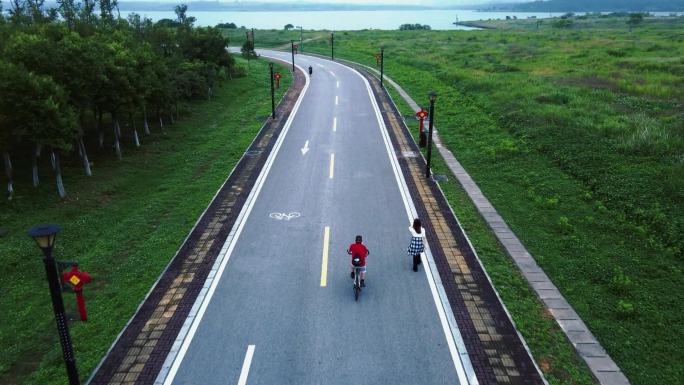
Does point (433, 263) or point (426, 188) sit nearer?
point (433, 263)

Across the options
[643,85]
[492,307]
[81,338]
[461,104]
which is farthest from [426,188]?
[643,85]

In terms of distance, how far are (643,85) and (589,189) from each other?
76.2ft

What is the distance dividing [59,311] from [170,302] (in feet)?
13.0

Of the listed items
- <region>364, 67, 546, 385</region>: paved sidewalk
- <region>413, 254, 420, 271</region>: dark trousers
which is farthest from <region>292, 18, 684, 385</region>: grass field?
<region>413, 254, 420, 271</region>: dark trousers

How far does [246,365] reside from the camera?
33.9 ft

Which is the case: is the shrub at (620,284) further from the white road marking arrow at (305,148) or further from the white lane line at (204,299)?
the white road marking arrow at (305,148)

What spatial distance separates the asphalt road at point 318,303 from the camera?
33.6ft

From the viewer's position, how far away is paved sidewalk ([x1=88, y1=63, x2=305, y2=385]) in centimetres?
1020

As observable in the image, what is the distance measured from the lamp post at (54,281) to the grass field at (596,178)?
9869 millimetres

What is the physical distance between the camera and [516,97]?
116 feet

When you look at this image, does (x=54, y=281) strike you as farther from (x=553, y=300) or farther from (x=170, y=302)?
(x=553, y=300)

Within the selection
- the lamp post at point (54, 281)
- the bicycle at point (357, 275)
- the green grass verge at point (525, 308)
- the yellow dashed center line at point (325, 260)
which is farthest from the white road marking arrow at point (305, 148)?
the lamp post at point (54, 281)

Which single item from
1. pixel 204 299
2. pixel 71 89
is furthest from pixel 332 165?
pixel 71 89

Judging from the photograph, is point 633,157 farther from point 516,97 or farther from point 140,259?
point 140,259
